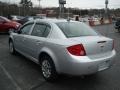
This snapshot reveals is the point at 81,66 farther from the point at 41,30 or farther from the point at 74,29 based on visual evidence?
the point at 41,30

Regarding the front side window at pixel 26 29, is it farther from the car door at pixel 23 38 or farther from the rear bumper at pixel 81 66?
the rear bumper at pixel 81 66

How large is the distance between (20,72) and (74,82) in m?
1.69

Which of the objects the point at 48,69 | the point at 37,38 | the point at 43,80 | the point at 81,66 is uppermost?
the point at 37,38

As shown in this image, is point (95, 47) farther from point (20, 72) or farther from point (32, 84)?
point (20, 72)

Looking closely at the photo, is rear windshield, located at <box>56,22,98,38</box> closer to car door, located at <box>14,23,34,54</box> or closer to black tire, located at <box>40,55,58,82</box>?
black tire, located at <box>40,55,58,82</box>

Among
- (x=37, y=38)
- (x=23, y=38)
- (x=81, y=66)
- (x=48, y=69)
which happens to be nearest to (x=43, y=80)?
(x=48, y=69)

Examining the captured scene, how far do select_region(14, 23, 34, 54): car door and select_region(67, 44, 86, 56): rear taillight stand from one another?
227cm

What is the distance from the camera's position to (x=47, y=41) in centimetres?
538

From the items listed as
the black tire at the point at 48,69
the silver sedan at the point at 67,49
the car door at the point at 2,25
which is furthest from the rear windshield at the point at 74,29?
the car door at the point at 2,25

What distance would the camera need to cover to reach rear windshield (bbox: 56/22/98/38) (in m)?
5.39

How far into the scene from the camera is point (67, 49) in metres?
4.71

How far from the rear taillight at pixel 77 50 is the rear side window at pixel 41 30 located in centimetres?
113

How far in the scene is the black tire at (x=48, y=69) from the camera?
5.17m

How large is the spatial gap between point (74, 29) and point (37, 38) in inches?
41.8
